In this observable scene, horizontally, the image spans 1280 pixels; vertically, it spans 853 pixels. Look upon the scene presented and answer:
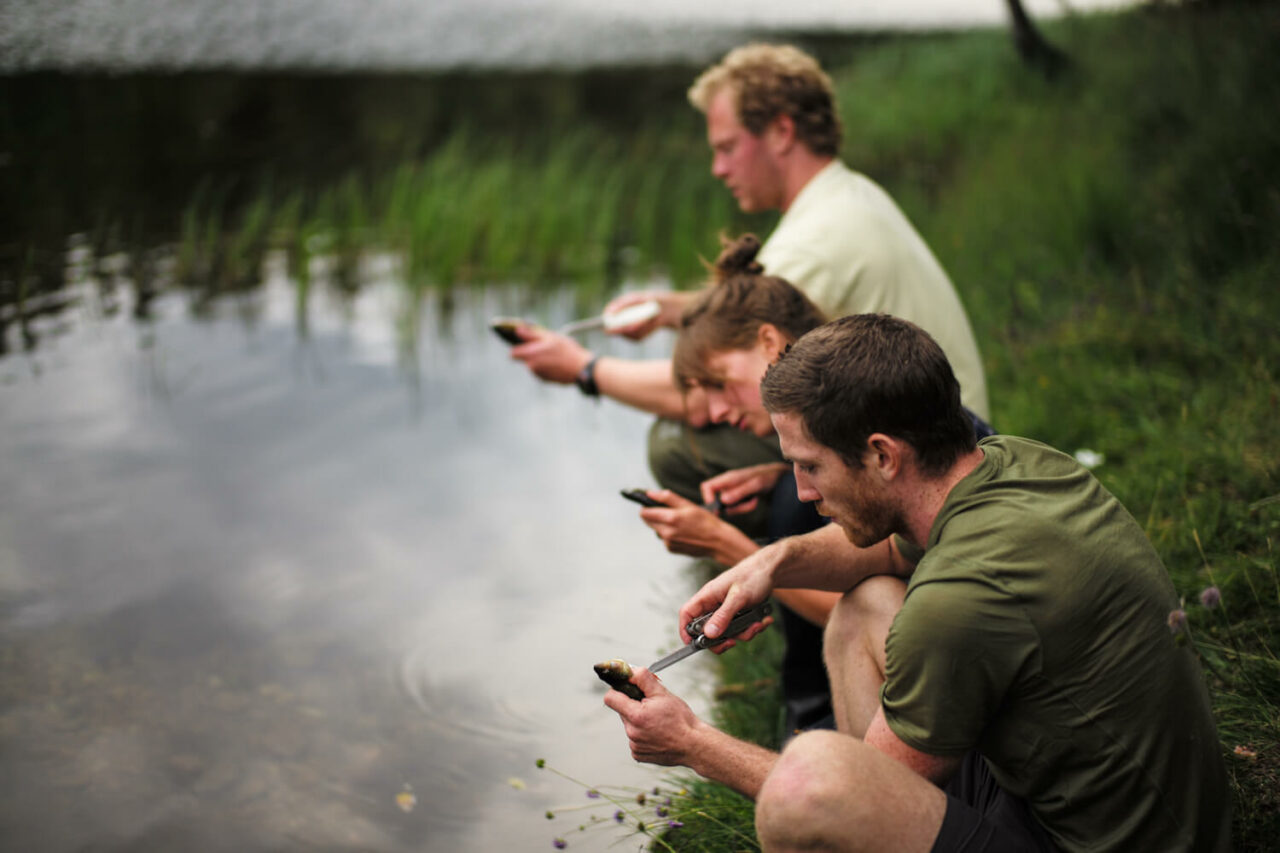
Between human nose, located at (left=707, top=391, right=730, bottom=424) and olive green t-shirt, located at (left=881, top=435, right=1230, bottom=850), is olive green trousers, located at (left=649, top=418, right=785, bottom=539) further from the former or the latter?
olive green t-shirt, located at (left=881, top=435, right=1230, bottom=850)

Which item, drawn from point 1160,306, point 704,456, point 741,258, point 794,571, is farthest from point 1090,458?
point 794,571

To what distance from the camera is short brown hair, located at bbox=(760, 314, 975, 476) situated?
190 centimetres

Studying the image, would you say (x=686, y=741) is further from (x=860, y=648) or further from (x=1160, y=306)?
(x=1160, y=306)

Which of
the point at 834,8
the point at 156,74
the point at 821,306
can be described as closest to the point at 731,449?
the point at 821,306

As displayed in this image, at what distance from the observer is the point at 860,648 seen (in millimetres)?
2367

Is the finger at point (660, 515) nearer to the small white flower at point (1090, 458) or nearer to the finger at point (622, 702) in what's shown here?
the finger at point (622, 702)

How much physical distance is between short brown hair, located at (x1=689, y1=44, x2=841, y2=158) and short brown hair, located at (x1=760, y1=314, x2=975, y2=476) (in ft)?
6.38

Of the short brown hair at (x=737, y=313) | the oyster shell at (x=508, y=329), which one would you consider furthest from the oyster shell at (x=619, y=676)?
the oyster shell at (x=508, y=329)

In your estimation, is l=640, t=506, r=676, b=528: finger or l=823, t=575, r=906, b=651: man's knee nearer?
l=823, t=575, r=906, b=651: man's knee

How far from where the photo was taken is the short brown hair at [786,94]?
375cm

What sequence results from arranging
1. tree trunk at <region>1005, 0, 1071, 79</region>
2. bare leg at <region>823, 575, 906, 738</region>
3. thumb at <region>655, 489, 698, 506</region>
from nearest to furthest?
bare leg at <region>823, 575, 906, 738</region>, thumb at <region>655, 489, 698, 506</region>, tree trunk at <region>1005, 0, 1071, 79</region>

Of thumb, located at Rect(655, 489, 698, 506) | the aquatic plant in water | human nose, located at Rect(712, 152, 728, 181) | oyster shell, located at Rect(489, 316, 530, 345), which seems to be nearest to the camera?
the aquatic plant in water

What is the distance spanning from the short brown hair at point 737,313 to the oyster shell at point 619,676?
1212 millimetres

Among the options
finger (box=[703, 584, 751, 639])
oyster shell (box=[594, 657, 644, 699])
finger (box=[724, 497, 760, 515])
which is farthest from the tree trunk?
oyster shell (box=[594, 657, 644, 699])
